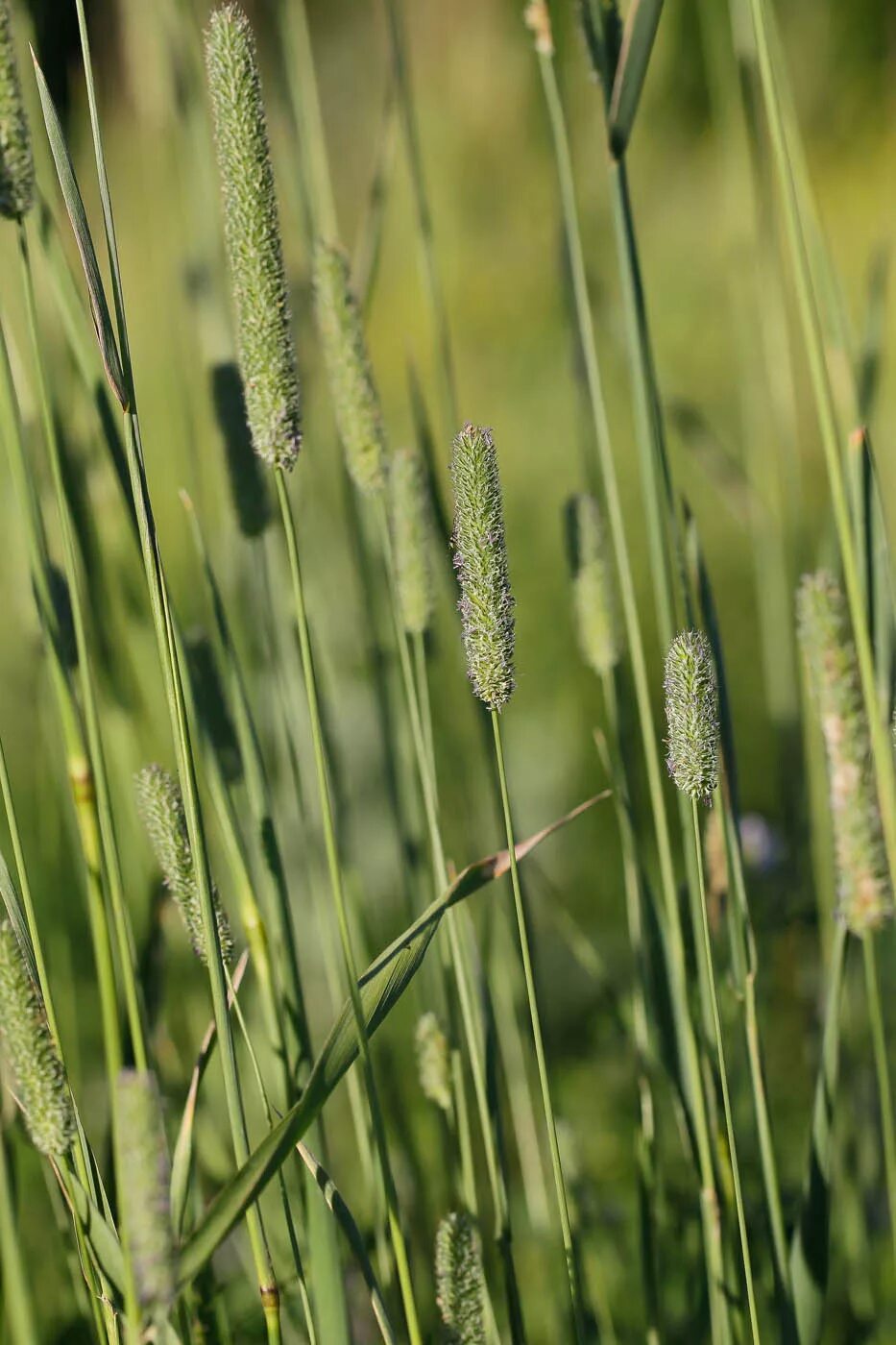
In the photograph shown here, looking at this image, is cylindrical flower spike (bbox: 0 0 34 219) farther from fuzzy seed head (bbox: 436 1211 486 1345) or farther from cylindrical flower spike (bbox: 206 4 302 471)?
fuzzy seed head (bbox: 436 1211 486 1345)

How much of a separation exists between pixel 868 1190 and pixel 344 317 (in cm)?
51

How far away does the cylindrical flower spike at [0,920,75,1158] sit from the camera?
1.01 feet

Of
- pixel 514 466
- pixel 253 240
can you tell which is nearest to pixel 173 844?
pixel 253 240

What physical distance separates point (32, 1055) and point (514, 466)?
5.11ft

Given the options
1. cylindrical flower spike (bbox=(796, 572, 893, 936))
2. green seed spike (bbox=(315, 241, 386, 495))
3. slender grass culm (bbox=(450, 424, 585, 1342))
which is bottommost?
cylindrical flower spike (bbox=(796, 572, 893, 936))

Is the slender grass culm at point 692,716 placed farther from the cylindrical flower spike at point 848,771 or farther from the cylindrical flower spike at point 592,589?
the cylindrical flower spike at point 592,589

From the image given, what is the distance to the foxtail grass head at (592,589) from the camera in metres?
0.49

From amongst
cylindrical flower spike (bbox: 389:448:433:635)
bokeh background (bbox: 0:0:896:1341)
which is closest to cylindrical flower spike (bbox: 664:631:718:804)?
cylindrical flower spike (bbox: 389:448:433:635)

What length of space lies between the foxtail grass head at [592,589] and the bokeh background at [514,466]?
9cm

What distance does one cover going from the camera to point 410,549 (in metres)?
0.44

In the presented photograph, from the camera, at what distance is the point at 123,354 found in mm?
324

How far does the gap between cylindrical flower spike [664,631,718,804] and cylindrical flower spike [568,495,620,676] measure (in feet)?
0.46

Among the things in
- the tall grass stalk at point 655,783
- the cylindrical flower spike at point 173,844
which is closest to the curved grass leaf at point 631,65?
the tall grass stalk at point 655,783

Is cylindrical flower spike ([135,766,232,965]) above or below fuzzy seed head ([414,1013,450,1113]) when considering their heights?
above
